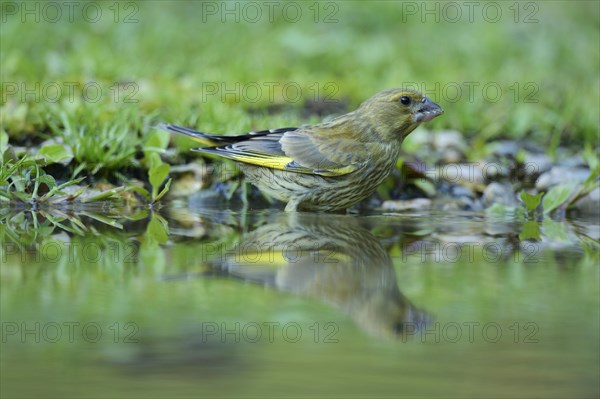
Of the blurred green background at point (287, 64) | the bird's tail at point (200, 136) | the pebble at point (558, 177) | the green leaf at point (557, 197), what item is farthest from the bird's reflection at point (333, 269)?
the pebble at point (558, 177)

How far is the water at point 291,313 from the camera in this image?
7.80 feet

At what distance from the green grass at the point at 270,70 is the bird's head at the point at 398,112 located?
94 centimetres

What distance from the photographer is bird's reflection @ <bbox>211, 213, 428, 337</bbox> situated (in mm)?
2998

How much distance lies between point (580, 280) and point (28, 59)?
5.61 meters

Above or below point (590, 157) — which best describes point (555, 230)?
below

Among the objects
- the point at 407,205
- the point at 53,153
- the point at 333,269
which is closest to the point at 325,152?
the point at 407,205

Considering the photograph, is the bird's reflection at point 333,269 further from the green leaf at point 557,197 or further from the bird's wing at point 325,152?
the green leaf at point 557,197

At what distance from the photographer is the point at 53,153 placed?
5.25 meters

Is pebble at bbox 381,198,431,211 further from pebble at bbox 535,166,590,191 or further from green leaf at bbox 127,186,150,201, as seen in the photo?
green leaf at bbox 127,186,150,201

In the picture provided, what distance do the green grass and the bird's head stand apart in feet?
3.09

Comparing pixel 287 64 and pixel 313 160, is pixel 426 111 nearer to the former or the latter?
pixel 313 160

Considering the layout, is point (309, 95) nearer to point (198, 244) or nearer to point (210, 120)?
point (210, 120)

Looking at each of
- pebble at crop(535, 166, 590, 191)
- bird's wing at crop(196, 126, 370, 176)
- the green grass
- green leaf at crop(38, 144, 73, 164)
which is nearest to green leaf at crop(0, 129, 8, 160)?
green leaf at crop(38, 144, 73, 164)

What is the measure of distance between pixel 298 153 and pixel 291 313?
8.75 feet
